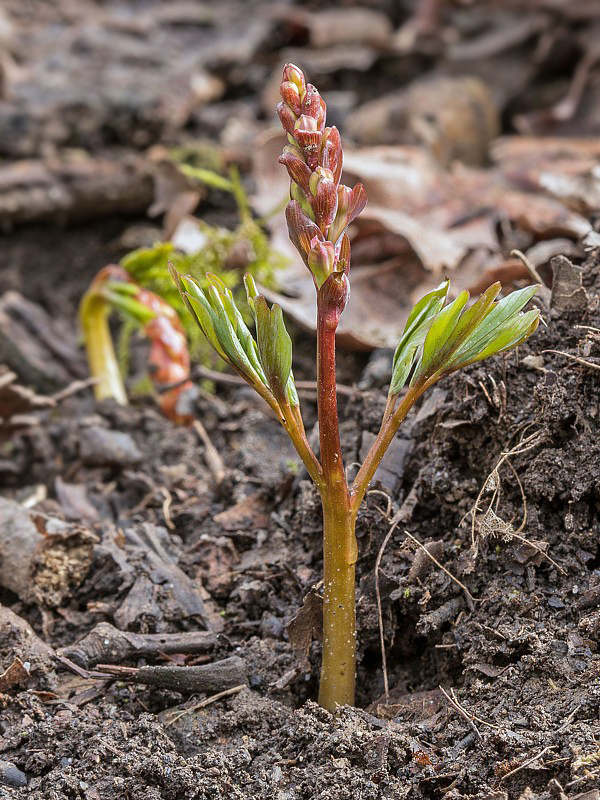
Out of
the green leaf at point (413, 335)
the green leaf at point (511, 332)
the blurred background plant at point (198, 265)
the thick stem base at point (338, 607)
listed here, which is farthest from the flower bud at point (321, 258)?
the blurred background plant at point (198, 265)

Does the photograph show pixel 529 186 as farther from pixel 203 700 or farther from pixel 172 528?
pixel 203 700

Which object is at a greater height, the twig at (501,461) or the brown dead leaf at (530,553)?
the twig at (501,461)

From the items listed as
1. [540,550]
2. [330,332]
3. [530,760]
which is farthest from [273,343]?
[530,760]

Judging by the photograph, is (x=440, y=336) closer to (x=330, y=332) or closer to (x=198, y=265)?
(x=330, y=332)

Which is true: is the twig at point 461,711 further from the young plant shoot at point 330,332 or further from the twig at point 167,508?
the twig at point 167,508

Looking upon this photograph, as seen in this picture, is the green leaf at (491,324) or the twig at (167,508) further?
the twig at (167,508)

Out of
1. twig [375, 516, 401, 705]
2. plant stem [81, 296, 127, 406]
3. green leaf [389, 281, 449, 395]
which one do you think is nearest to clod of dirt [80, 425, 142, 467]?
plant stem [81, 296, 127, 406]
